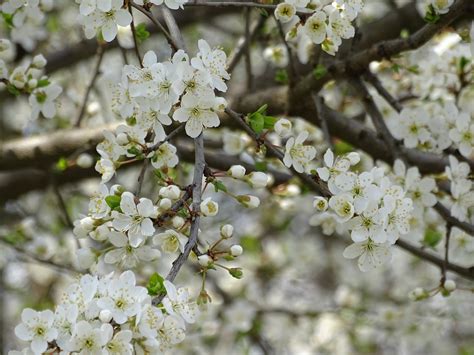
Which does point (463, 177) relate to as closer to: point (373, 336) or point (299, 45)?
point (299, 45)

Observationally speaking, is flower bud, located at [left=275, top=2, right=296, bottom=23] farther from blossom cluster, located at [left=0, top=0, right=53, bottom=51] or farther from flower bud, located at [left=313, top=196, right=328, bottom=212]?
blossom cluster, located at [left=0, top=0, right=53, bottom=51]

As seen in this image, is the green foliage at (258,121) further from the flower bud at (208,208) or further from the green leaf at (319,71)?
the green leaf at (319,71)

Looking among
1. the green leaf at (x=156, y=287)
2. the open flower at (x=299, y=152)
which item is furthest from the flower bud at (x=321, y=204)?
the green leaf at (x=156, y=287)

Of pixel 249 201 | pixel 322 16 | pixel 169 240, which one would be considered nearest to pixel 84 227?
pixel 169 240

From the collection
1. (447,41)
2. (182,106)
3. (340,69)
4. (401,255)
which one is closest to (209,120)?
(182,106)

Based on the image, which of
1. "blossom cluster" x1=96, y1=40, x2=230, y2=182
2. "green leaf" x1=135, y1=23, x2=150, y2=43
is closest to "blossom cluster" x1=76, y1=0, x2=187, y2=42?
"blossom cluster" x1=96, y1=40, x2=230, y2=182

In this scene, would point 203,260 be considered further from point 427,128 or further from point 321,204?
point 427,128
